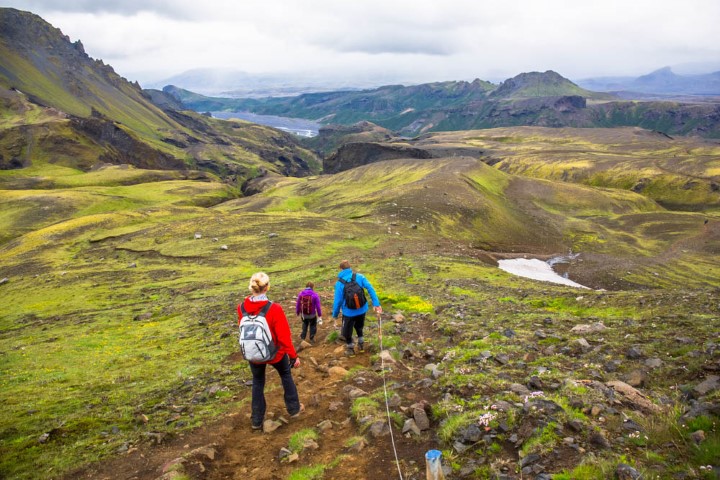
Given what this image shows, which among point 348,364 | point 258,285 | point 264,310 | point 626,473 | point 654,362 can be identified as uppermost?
point 258,285

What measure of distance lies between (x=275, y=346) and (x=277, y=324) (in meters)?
0.58

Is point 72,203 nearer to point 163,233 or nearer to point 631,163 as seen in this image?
point 163,233

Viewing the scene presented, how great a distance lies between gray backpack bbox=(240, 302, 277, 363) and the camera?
9.93 m

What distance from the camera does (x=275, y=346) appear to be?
34.0 feet

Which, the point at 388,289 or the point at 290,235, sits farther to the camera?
the point at 290,235

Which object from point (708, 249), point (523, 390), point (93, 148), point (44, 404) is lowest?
point (708, 249)

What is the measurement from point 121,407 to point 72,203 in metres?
102

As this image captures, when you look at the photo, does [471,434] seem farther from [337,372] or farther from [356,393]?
[337,372]

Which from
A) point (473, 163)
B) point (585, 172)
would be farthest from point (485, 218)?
point (585, 172)

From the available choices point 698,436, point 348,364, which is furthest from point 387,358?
point 698,436

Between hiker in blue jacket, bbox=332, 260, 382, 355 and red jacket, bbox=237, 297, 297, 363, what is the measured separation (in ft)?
14.7

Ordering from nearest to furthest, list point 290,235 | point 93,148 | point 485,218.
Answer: point 290,235 → point 485,218 → point 93,148

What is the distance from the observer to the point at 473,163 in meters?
121

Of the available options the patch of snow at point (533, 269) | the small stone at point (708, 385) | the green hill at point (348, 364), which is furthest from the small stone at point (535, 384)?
the patch of snow at point (533, 269)
